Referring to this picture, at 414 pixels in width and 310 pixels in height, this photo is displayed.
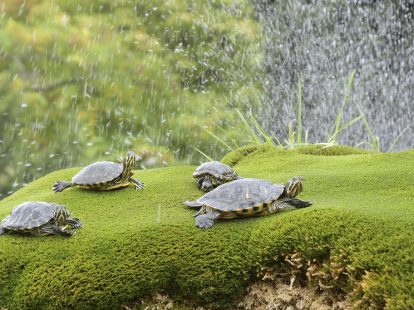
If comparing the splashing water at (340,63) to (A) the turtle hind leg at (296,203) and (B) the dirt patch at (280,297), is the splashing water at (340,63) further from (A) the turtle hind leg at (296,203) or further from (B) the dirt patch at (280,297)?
(B) the dirt patch at (280,297)

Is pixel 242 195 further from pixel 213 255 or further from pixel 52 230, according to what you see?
pixel 52 230

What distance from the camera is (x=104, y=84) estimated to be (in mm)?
9180

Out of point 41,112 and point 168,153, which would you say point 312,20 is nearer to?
point 168,153

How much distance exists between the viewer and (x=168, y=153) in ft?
30.2

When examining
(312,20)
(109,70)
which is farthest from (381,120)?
(109,70)

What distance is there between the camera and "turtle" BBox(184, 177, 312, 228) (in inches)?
113

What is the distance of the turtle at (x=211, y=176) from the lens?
143 inches

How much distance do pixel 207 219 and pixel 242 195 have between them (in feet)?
0.74

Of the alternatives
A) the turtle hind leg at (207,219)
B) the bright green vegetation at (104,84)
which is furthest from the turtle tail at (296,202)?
the bright green vegetation at (104,84)

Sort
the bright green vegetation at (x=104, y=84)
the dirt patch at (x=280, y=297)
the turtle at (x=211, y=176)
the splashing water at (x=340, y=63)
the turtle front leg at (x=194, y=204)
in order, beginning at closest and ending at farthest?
the dirt patch at (x=280, y=297) → the turtle front leg at (x=194, y=204) → the turtle at (x=211, y=176) → the bright green vegetation at (x=104, y=84) → the splashing water at (x=340, y=63)

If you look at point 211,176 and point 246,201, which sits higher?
point 246,201

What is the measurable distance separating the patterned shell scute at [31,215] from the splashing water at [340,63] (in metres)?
7.29

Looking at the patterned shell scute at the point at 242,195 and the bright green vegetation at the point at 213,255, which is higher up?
the patterned shell scute at the point at 242,195

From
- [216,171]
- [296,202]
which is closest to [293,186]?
[296,202]
